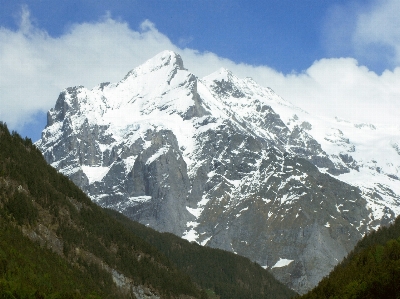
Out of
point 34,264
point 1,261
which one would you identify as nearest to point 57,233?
point 34,264

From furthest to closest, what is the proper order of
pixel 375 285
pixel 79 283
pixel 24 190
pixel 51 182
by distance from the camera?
pixel 51 182 → pixel 24 190 → pixel 79 283 → pixel 375 285

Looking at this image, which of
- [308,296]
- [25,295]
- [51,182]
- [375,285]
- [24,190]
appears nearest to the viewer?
[25,295]

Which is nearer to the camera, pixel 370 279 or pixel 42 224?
pixel 370 279

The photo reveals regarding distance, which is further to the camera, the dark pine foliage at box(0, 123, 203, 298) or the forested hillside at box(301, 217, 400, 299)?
the dark pine foliage at box(0, 123, 203, 298)

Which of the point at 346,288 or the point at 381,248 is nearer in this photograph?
the point at 346,288

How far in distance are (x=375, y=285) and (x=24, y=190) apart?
81279 millimetres

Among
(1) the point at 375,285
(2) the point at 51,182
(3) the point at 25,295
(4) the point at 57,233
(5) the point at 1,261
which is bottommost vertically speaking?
(1) the point at 375,285

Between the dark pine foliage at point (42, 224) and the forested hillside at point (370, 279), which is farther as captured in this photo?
the dark pine foliage at point (42, 224)

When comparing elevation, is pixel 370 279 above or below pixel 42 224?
below

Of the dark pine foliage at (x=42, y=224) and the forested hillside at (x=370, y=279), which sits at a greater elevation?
the dark pine foliage at (x=42, y=224)

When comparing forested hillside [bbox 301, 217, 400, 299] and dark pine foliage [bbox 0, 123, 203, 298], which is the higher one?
dark pine foliage [bbox 0, 123, 203, 298]

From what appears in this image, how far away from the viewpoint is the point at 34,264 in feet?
495

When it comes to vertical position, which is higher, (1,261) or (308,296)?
(1,261)

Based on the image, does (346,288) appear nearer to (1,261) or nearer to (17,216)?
(1,261)
